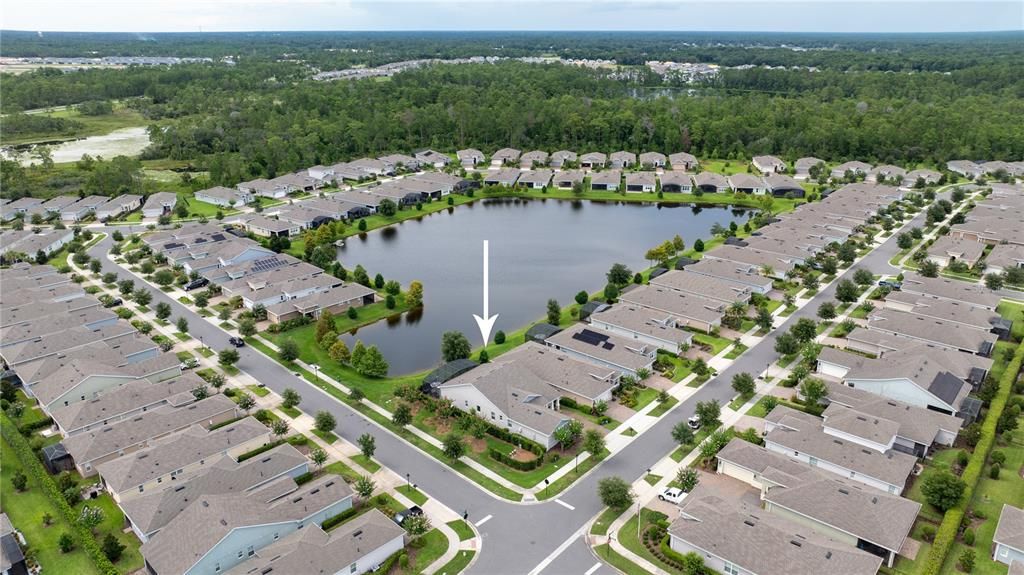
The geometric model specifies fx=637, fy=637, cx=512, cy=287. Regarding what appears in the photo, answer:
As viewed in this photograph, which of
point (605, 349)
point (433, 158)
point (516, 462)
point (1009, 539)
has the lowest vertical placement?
point (516, 462)

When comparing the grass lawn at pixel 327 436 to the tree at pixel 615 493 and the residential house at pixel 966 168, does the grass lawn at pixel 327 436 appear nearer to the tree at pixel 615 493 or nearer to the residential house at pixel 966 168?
the tree at pixel 615 493

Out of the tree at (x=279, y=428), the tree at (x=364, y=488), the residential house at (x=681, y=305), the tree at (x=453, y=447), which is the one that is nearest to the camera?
the tree at (x=364, y=488)

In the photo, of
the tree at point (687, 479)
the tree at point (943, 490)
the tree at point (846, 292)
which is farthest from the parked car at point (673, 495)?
the tree at point (846, 292)

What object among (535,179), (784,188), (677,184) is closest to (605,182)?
(677,184)

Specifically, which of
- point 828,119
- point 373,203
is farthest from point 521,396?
point 828,119

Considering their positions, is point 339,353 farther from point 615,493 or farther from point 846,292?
point 846,292

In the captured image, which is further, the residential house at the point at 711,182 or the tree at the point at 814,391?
the residential house at the point at 711,182

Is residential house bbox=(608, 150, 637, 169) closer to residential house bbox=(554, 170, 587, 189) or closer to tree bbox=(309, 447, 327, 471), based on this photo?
residential house bbox=(554, 170, 587, 189)

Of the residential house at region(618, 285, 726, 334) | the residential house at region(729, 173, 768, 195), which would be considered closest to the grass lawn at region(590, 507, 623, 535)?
the residential house at region(618, 285, 726, 334)
